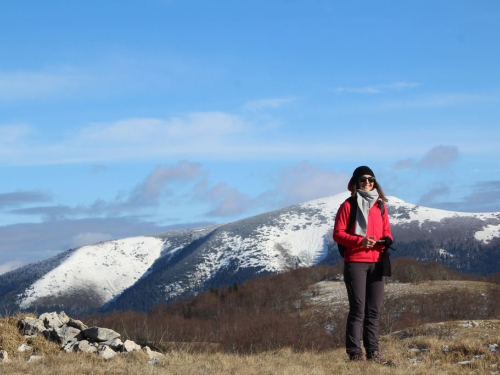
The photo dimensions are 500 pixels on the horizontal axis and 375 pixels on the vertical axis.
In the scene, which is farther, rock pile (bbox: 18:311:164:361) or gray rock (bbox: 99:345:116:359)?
rock pile (bbox: 18:311:164:361)

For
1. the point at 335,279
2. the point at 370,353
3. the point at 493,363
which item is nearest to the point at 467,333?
the point at 493,363

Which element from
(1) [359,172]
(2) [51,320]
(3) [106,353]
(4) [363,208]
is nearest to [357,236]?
(4) [363,208]

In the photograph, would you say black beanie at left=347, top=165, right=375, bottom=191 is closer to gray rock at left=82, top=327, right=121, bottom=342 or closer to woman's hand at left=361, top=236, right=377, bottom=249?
woman's hand at left=361, top=236, right=377, bottom=249

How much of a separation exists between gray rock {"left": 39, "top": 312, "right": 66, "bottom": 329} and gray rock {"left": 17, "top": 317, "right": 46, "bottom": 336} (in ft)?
0.38

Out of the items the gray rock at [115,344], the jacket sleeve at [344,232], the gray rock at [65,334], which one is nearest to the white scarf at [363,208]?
the jacket sleeve at [344,232]

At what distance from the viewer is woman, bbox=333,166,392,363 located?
449 inches

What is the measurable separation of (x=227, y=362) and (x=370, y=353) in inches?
106

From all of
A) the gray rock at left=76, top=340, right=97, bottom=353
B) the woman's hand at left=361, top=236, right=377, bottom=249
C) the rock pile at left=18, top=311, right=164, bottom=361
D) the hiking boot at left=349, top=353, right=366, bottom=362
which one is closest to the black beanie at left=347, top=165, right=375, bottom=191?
the woman's hand at left=361, top=236, right=377, bottom=249

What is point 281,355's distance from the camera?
13859 millimetres

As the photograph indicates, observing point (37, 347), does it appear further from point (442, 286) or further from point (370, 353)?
point (442, 286)

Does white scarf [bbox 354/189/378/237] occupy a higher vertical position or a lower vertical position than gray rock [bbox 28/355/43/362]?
higher

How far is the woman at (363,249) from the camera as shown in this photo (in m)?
11.4

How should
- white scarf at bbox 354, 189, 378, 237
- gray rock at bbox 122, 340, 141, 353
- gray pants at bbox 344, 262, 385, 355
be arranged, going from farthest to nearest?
gray rock at bbox 122, 340, 141, 353
gray pants at bbox 344, 262, 385, 355
white scarf at bbox 354, 189, 378, 237

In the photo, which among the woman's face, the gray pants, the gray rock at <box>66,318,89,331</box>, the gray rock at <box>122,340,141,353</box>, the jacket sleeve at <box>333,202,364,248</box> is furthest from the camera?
the gray rock at <box>66,318,89,331</box>
